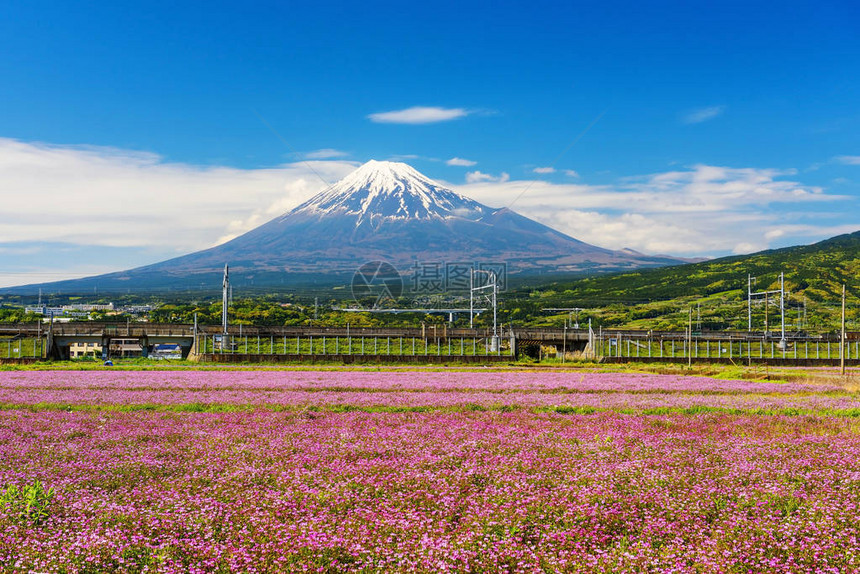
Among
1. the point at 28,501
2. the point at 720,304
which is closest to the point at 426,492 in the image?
the point at 28,501

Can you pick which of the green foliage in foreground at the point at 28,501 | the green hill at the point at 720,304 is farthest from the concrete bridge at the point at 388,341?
the green foliage in foreground at the point at 28,501

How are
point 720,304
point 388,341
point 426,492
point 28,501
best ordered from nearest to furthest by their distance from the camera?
point 28,501 → point 426,492 → point 388,341 → point 720,304

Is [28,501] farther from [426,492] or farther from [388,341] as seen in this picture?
[388,341]

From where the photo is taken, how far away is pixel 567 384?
34.8m

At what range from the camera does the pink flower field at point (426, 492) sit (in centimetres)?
764

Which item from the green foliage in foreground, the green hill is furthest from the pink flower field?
the green hill

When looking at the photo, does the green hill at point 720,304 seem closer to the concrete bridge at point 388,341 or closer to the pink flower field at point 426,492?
the concrete bridge at point 388,341

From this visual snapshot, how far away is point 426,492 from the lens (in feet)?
33.3

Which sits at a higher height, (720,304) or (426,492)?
(720,304)

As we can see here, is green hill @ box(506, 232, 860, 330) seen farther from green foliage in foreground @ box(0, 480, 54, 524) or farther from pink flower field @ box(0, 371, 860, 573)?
green foliage in foreground @ box(0, 480, 54, 524)

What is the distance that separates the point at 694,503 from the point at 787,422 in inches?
426

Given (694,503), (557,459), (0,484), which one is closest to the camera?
(694,503)

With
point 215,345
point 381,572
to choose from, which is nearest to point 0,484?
point 381,572

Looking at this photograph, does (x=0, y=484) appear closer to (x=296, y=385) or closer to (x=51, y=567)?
(x=51, y=567)
